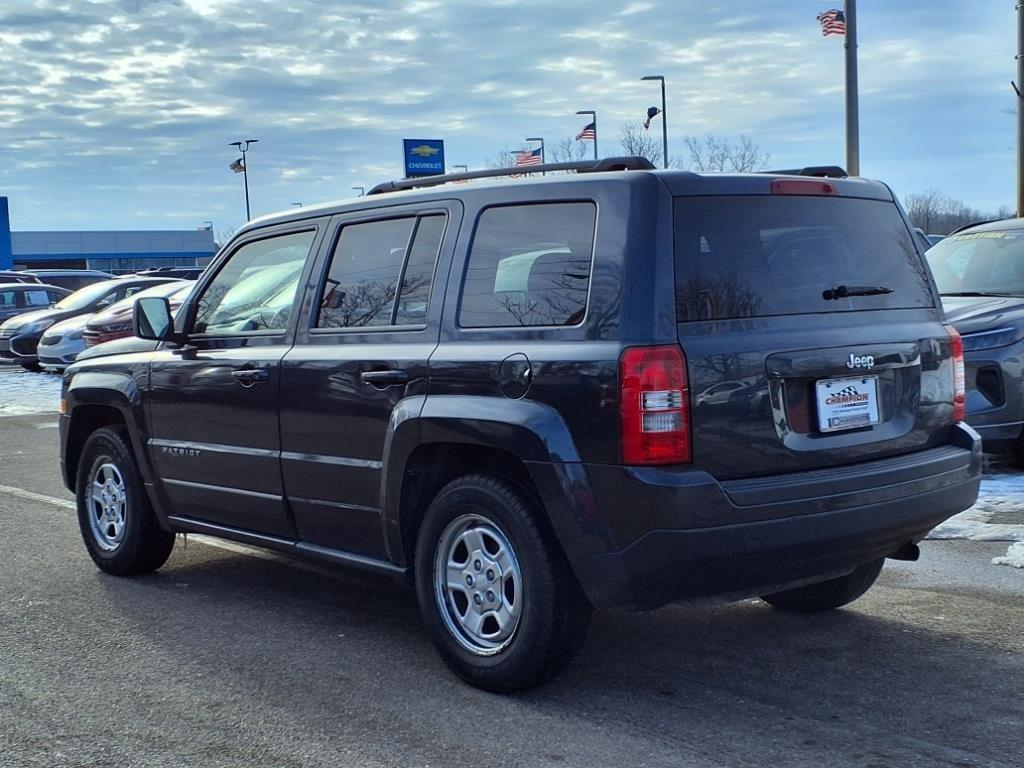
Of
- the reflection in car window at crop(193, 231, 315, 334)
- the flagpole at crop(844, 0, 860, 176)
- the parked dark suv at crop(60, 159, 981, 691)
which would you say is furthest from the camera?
the flagpole at crop(844, 0, 860, 176)

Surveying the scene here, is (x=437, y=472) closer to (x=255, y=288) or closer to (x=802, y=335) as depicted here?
(x=802, y=335)

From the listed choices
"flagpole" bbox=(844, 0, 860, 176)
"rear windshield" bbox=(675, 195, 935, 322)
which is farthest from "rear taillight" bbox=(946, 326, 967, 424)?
"flagpole" bbox=(844, 0, 860, 176)

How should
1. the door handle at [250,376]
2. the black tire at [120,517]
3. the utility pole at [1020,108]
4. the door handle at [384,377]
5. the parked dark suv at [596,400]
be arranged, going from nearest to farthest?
1. the parked dark suv at [596,400]
2. the door handle at [384,377]
3. the door handle at [250,376]
4. the black tire at [120,517]
5. the utility pole at [1020,108]

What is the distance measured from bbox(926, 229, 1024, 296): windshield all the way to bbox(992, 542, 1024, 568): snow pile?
3072 mm

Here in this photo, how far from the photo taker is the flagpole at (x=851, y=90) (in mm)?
15492

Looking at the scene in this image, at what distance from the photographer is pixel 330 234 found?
213 inches

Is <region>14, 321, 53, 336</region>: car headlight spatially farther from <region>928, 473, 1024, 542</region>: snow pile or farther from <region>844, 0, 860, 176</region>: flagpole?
<region>928, 473, 1024, 542</region>: snow pile

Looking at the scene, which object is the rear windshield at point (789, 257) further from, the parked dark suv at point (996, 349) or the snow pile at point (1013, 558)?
the parked dark suv at point (996, 349)

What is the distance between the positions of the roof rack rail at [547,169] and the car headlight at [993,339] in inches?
179

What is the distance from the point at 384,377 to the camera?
4.83 metres

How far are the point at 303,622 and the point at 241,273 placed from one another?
5.48 ft

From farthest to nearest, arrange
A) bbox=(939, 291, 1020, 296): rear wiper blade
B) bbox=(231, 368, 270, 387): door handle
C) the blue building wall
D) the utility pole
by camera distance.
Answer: the blue building wall
the utility pole
bbox=(939, 291, 1020, 296): rear wiper blade
bbox=(231, 368, 270, 387): door handle

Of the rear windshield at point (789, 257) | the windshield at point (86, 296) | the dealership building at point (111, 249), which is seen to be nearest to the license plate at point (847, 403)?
the rear windshield at point (789, 257)

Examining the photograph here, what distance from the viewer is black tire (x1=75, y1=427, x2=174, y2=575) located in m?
6.42
